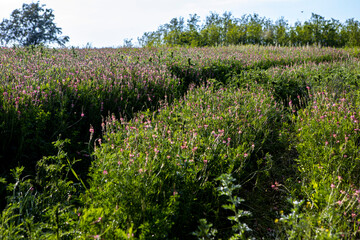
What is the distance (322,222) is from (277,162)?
1941 mm

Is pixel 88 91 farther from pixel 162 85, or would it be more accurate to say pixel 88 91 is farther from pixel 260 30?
pixel 260 30

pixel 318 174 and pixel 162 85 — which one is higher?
pixel 162 85

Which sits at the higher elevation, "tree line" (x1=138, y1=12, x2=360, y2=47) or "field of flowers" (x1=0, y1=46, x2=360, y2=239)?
"tree line" (x1=138, y1=12, x2=360, y2=47)

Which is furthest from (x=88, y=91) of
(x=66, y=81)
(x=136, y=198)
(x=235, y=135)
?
(x=136, y=198)

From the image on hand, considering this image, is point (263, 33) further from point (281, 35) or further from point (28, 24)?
point (28, 24)

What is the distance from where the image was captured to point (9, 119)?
12.1 feet

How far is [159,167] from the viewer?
2.91m

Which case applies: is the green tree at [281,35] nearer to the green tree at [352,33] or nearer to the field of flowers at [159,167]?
the green tree at [352,33]

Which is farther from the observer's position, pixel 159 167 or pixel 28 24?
pixel 28 24

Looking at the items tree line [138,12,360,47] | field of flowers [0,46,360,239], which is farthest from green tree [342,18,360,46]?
field of flowers [0,46,360,239]

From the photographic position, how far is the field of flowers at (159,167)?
2.31 m

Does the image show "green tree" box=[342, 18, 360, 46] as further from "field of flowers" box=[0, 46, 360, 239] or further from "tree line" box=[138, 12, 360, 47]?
"field of flowers" box=[0, 46, 360, 239]

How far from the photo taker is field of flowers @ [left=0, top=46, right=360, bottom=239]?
231cm

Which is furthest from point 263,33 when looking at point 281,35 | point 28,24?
point 28,24
